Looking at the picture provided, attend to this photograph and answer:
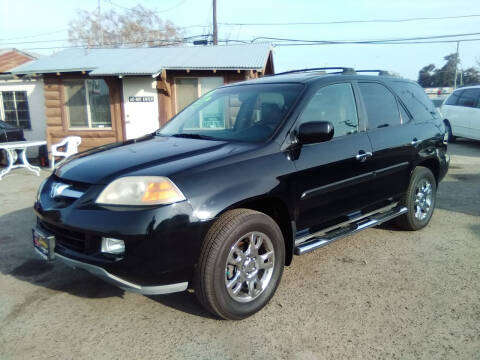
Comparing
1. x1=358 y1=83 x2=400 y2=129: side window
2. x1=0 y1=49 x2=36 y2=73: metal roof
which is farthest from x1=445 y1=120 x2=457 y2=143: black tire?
x1=0 y1=49 x2=36 y2=73: metal roof

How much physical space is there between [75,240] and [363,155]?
259cm

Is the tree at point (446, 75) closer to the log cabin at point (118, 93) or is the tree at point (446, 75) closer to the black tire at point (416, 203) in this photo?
the log cabin at point (118, 93)

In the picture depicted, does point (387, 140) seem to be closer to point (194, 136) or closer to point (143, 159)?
point (194, 136)

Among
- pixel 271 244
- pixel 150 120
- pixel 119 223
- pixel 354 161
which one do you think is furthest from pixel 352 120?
pixel 150 120

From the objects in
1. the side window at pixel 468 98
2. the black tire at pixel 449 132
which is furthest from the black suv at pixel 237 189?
the black tire at pixel 449 132

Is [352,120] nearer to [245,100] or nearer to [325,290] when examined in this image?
[245,100]

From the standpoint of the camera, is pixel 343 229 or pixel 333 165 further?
pixel 343 229

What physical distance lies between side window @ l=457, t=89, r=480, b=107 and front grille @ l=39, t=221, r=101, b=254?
12858 millimetres

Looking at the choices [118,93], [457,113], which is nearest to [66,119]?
[118,93]

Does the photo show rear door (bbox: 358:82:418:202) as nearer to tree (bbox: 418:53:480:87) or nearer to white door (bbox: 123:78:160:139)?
white door (bbox: 123:78:160:139)

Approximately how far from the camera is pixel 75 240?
2729 millimetres

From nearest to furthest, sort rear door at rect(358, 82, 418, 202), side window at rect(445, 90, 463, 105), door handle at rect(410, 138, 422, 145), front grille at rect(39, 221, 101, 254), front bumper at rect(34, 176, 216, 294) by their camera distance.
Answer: front bumper at rect(34, 176, 216, 294)
front grille at rect(39, 221, 101, 254)
rear door at rect(358, 82, 418, 202)
door handle at rect(410, 138, 422, 145)
side window at rect(445, 90, 463, 105)

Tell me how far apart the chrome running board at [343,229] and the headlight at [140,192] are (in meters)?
1.27

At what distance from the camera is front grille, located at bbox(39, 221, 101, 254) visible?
8.52 feet
